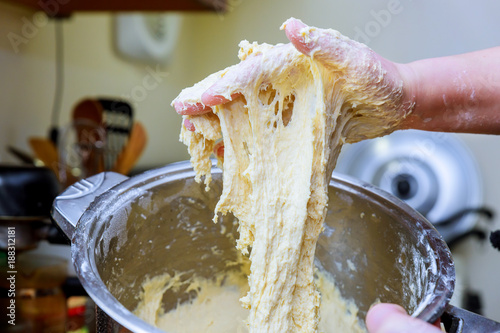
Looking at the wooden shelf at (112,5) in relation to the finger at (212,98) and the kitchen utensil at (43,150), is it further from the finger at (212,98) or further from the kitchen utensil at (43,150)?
the finger at (212,98)

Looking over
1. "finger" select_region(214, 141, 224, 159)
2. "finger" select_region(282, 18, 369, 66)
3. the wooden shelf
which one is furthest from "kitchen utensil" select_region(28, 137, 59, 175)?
"finger" select_region(282, 18, 369, 66)

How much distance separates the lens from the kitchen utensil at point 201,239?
44 cm

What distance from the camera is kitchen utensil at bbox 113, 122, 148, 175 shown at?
1086mm

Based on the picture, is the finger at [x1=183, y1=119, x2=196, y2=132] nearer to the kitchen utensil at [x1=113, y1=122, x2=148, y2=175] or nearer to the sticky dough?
the sticky dough

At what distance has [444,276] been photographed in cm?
41

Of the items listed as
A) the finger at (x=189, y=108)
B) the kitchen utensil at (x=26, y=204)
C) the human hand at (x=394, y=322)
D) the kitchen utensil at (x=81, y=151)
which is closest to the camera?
the human hand at (x=394, y=322)

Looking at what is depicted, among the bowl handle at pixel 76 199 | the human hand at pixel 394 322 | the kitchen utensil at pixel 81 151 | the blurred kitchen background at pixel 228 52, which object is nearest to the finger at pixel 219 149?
the bowl handle at pixel 76 199

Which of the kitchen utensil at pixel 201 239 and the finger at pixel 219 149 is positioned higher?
the finger at pixel 219 149

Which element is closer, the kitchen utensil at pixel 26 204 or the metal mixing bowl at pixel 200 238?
the metal mixing bowl at pixel 200 238

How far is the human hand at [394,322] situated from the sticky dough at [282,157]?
0.13 metres

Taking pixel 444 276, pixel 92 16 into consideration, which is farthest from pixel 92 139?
pixel 444 276

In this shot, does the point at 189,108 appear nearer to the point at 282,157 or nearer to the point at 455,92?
the point at 282,157

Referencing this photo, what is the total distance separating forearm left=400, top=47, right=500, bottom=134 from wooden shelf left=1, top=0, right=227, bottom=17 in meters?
0.85

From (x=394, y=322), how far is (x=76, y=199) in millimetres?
383
